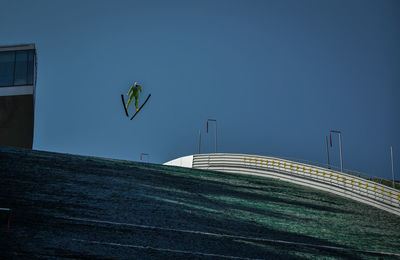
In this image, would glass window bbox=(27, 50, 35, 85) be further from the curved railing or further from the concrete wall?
the curved railing

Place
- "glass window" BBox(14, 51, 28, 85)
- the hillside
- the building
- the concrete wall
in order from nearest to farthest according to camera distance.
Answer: the hillside < the building < the concrete wall < "glass window" BBox(14, 51, 28, 85)

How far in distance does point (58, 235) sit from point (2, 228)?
4.32 feet

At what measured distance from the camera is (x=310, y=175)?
27969mm

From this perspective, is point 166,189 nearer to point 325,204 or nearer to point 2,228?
point 325,204

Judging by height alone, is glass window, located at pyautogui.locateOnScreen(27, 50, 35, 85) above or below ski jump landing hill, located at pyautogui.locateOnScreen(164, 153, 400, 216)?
above

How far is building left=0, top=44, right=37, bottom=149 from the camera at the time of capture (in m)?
32.1

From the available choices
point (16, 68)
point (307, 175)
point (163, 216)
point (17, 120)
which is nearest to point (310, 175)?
point (307, 175)

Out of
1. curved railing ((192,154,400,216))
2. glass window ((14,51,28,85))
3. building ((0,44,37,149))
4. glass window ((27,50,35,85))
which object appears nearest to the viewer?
curved railing ((192,154,400,216))

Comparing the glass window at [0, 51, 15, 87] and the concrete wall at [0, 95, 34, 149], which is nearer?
the glass window at [0, 51, 15, 87]

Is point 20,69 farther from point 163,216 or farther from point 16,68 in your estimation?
point 163,216

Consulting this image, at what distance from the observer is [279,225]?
17.1 m

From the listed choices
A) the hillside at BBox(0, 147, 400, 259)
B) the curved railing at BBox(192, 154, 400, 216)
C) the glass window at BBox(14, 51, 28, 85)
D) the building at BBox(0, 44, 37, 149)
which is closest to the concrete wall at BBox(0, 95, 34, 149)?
the building at BBox(0, 44, 37, 149)

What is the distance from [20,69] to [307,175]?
19.4m

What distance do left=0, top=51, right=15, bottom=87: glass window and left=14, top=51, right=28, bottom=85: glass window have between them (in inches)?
9.7
